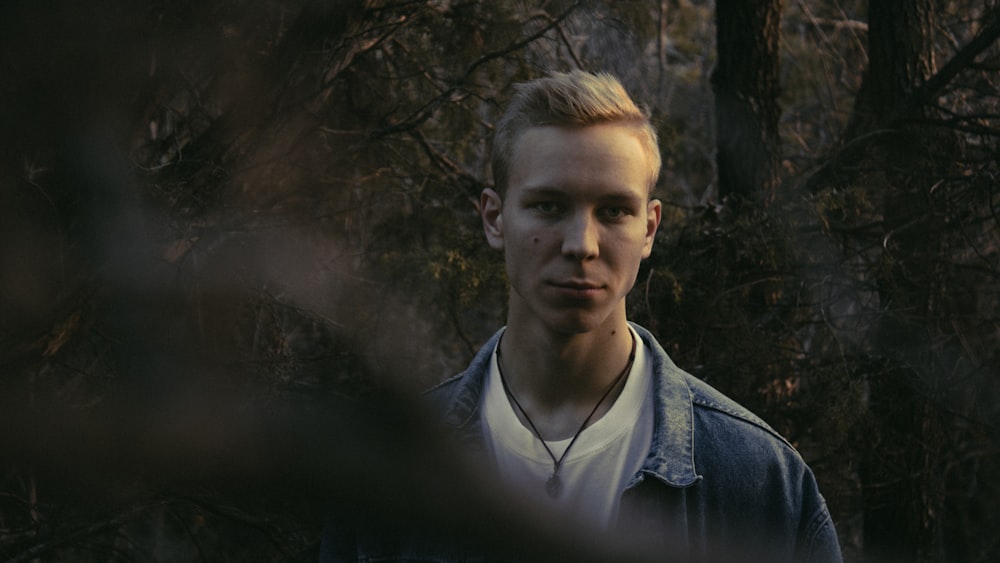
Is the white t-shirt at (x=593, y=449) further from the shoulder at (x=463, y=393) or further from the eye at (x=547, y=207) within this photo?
the eye at (x=547, y=207)

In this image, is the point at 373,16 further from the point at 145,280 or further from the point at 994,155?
the point at 994,155

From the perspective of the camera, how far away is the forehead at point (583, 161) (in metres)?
1.79

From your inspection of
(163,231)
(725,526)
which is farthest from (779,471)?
(163,231)

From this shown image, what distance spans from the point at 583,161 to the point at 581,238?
0.49 feet

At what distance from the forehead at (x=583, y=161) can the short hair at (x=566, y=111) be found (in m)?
0.02

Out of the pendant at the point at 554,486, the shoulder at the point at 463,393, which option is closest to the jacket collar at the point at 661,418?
the shoulder at the point at 463,393

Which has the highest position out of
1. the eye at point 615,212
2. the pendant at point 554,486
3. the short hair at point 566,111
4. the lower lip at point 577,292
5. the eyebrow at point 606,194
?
the short hair at point 566,111

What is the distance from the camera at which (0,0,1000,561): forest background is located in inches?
107

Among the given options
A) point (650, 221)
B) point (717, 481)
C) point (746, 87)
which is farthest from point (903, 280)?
point (717, 481)

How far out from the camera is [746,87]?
425cm

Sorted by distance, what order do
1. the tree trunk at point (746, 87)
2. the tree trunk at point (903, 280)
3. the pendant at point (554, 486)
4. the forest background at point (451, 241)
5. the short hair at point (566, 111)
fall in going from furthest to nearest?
1. the tree trunk at point (746, 87)
2. the tree trunk at point (903, 280)
3. the forest background at point (451, 241)
4. the short hair at point (566, 111)
5. the pendant at point (554, 486)

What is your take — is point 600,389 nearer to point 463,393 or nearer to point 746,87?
point 463,393

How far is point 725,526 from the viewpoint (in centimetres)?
177

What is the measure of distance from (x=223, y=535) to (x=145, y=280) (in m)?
1.00
